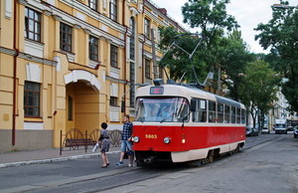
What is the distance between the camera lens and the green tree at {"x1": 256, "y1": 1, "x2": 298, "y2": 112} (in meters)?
40.9

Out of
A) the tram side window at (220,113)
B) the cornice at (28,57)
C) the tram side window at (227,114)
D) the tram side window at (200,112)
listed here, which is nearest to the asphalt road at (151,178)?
the tram side window at (200,112)

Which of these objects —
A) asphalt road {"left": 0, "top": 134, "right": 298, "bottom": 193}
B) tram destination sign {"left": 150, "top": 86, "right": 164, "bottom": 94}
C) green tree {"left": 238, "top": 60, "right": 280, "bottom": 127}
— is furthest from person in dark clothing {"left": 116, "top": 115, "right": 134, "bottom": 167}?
green tree {"left": 238, "top": 60, "right": 280, "bottom": 127}

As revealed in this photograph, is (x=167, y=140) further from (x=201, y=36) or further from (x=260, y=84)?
(x=260, y=84)

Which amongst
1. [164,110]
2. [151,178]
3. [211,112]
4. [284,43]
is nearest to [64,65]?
[211,112]

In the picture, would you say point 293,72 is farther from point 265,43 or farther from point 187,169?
point 187,169

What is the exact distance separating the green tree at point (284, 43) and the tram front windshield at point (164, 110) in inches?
1164

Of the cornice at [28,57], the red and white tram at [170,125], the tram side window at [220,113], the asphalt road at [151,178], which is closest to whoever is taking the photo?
the asphalt road at [151,178]

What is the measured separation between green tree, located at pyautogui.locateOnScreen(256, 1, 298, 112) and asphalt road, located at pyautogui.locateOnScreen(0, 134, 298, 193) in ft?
88.4

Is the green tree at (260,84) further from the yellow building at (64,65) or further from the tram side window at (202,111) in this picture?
the tram side window at (202,111)

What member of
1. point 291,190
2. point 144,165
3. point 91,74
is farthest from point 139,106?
point 91,74

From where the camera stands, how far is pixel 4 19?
20.2 meters

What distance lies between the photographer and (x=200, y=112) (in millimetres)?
15375

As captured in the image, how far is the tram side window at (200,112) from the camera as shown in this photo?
14.9 m

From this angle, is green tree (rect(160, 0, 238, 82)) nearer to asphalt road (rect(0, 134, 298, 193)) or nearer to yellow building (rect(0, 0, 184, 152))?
yellow building (rect(0, 0, 184, 152))
